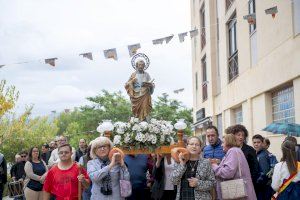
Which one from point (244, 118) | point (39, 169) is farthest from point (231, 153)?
point (244, 118)

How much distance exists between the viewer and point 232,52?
66.5ft

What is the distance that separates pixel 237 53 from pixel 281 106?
216 inches

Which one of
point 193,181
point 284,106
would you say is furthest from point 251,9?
point 193,181

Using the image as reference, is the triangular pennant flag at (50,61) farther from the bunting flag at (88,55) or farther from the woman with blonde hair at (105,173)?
the woman with blonde hair at (105,173)

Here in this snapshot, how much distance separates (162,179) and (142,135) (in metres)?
0.82

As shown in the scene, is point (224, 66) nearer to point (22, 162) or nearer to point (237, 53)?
point (237, 53)

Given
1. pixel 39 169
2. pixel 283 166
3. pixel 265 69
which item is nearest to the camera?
pixel 283 166

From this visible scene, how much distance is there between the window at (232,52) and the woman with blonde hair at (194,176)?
1318cm

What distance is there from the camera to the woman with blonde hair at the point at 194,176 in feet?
20.4

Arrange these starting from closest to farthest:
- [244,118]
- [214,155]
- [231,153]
→ [231,153] → [214,155] → [244,118]

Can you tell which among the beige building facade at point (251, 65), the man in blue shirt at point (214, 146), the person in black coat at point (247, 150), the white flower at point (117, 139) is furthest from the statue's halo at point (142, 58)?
the beige building facade at point (251, 65)

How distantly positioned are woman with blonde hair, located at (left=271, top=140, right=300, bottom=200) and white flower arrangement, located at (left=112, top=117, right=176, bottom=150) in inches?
78.5

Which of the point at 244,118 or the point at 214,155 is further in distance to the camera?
the point at 244,118

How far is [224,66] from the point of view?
69.6ft
